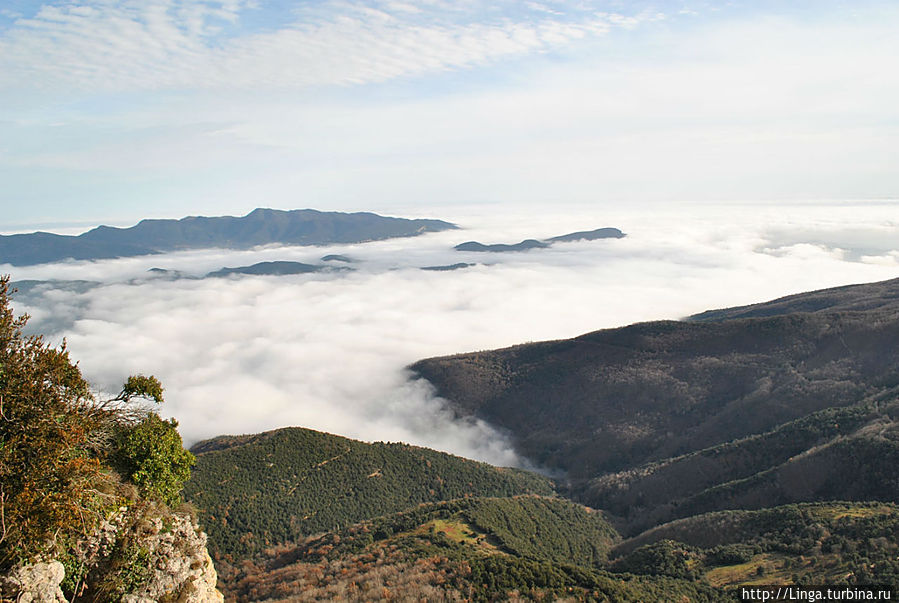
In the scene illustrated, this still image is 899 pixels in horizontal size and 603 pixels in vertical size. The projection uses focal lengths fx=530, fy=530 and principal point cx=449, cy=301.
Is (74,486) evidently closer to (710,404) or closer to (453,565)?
(453,565)

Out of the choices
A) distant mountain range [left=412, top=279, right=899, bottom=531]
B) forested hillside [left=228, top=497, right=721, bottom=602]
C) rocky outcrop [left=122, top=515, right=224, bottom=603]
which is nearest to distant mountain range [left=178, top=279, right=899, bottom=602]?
forested hillside [left=228, top=497, right=721, bottom=602]

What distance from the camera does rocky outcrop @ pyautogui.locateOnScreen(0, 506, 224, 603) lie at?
12.4 m

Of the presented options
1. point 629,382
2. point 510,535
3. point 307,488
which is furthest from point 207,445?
point 629,382

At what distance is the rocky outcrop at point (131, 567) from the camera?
12438mm

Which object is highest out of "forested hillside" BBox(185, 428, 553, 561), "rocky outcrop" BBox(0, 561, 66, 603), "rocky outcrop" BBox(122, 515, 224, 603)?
"rocky outcrop" BBox(0, 561, 66, 603)

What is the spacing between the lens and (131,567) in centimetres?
1520

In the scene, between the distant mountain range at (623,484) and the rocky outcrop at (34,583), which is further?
the distant mountain range at (623,484)

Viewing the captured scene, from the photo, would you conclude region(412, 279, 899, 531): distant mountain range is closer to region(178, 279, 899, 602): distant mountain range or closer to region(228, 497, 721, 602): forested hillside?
region(178, 279, 899, 602): distant mountain range

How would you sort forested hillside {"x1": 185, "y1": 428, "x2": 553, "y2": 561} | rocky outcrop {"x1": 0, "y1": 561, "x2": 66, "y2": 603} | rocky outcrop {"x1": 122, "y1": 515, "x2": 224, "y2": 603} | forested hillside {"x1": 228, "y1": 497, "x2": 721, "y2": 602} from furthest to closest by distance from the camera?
forested hillside {"x1": 185, "y1": 428, "x2": 553, "y2": 561}
forested hillside {"x1": 228, "y1": 497, "x2": 721, "y2": 602}
rocky outcrop {"x1": 122, "y1": 515, "x2": 224, "y2": 603}
rocky outcrop {"x1": 0, "y1": 561, "x2": 66, "y2": 603}

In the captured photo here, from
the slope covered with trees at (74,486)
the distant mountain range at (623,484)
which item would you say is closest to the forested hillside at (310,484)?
the distant mountain range at (623,484)

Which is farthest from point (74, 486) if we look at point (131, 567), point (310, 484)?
point (310, 484)

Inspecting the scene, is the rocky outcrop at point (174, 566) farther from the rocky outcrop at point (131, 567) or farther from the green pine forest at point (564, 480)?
the green pine forest at point (564, 480)

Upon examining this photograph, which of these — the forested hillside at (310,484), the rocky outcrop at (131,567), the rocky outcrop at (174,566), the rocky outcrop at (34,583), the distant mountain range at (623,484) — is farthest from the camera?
the forested hillside at (310,484)

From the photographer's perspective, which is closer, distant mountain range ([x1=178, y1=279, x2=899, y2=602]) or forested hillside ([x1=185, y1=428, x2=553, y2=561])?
distant mountain range ([x1=178, y1=279, x2=899, y2=602])
